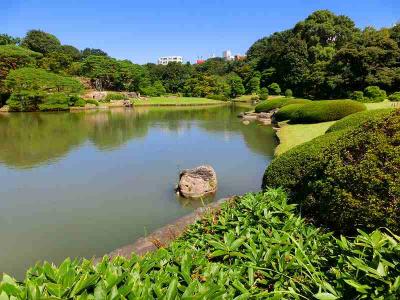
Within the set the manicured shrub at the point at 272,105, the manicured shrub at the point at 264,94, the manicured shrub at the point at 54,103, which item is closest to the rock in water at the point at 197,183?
the manicured shrub at the point at 272,105

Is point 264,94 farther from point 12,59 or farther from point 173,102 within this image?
point 12,59

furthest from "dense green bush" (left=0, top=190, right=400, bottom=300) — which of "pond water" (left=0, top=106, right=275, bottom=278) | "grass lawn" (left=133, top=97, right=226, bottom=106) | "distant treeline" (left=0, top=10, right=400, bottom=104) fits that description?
"grass lawn" (left=133, top=97, right=226, bottom=106)

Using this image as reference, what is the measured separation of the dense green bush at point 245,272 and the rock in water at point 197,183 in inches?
225

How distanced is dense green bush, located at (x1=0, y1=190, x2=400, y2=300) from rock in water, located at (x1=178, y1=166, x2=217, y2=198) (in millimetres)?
5719

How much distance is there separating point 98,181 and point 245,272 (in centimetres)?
904

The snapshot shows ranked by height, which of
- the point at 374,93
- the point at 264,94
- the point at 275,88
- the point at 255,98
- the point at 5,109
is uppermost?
the point at 275,88

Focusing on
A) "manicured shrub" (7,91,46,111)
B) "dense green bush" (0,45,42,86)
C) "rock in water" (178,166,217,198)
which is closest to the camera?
"rock in water" (178,166,217,198)

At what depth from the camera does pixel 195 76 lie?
6188cm

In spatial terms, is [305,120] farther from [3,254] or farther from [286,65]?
[286,65]

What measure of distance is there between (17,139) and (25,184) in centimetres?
979

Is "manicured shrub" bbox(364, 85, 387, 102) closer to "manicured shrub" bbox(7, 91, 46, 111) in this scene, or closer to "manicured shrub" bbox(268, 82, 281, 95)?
"manicured shrub" bbox(268, 82, 281, 95)

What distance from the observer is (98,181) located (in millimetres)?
11055

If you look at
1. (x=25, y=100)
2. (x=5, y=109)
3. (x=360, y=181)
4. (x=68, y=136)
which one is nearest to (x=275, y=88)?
(x=25, y=100)

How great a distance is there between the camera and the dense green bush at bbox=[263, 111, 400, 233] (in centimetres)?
328
